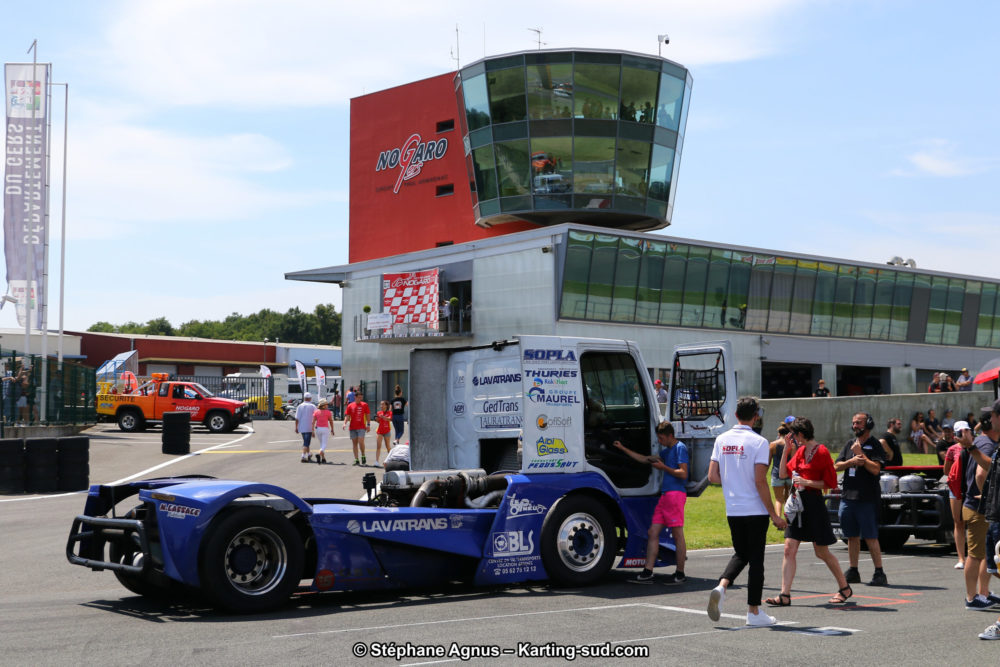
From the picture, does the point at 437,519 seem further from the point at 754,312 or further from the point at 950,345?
the point at 950,345

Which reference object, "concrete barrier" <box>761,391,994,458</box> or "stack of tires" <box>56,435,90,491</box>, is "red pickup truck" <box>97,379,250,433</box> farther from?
"concrete barrier" <box>761,391,994,458</box>

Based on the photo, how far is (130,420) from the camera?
3562cm

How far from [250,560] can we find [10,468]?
13.2 metres

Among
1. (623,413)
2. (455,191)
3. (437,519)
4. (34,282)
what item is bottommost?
(437,519)

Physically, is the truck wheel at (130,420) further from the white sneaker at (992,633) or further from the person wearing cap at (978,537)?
the white sneaker at (992,633)

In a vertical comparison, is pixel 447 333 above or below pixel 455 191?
below

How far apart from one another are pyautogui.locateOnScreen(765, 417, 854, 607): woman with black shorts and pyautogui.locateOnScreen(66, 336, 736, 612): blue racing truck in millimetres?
1281

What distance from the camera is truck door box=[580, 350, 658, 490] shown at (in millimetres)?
10562

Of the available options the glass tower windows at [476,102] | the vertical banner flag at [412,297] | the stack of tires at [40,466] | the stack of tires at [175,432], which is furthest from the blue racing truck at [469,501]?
the vertical banner flag at [412,297]

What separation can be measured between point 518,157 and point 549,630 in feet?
129

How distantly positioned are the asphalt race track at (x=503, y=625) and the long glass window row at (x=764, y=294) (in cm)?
3325

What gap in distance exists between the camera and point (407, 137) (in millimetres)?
58156

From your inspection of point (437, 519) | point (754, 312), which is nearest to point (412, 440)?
point (437, 519)

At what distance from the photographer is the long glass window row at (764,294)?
45000 millimetres
